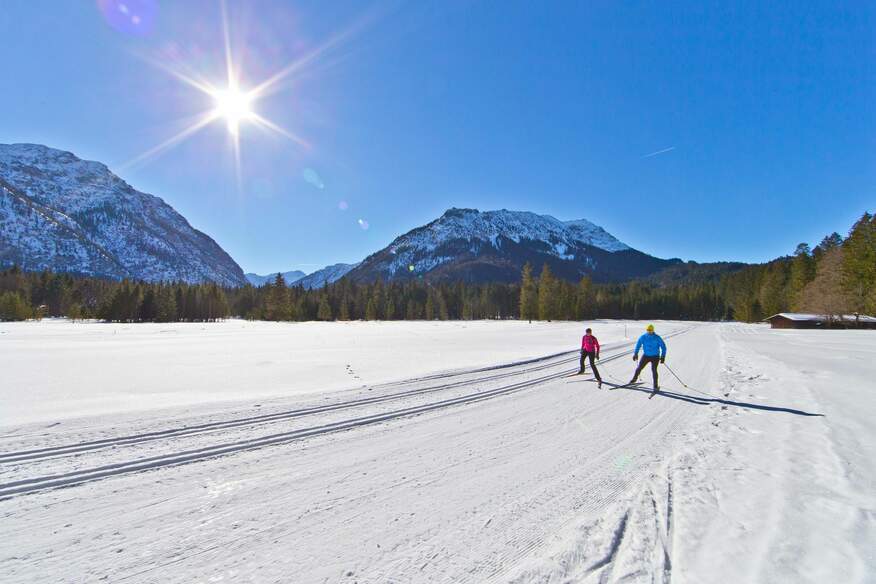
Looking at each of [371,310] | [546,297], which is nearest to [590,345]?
[546,297]

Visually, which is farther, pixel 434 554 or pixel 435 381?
pixel 435 381

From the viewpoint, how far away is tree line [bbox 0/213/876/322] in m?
46.8

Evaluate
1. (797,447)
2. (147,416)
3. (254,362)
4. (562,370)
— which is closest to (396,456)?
(147,416)

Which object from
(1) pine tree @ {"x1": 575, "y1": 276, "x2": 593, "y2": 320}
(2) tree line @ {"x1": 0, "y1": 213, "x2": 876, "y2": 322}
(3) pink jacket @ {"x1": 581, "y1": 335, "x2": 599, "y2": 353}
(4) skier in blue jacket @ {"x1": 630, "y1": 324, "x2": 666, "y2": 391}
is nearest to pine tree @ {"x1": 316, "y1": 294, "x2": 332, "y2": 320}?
(2) tree line @ {"x1": 0, "y1": 213, "x2": 876, "y2": 322}

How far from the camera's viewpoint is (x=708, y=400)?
32.4ft

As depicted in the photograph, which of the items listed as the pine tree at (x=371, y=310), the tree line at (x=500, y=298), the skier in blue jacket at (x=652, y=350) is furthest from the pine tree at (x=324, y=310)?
the skier in blue jacket at (x=652, y=350)

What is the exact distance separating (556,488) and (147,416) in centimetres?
808

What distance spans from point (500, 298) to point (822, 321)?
76689 mm

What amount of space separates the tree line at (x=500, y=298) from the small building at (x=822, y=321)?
130 centimetres

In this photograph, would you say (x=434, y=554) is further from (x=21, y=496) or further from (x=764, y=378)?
(x=764, y=378)

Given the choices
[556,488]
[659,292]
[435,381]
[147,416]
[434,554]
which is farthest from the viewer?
[659,292]

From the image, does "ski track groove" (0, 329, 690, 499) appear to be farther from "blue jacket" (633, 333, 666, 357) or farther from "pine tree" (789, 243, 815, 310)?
"pine tree" (789, 243, 815, 310)

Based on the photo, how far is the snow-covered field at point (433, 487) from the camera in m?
3.23

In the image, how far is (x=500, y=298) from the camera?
392 ft
